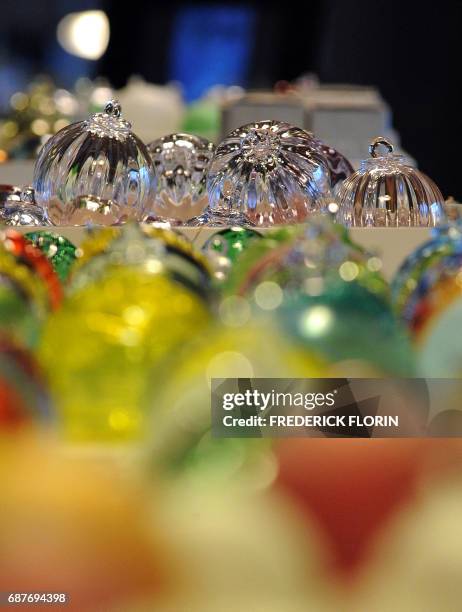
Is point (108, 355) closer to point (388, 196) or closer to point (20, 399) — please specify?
point (20, 399)

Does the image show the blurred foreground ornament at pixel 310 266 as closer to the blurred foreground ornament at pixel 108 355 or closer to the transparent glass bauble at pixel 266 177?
the blurred foreground ornament at pixel 108 355

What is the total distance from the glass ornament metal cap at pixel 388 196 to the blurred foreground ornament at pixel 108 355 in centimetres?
59

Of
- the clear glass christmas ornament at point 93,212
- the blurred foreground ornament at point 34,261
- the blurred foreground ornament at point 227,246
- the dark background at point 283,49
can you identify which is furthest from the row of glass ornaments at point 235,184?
the dark background at point 283,49

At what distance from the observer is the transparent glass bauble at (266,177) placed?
1165 millimetres

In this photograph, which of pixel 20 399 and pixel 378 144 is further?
pixel 378 144

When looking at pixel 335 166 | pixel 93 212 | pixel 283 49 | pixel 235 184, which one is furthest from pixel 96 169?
pixel 283 49

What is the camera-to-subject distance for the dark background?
22.6 ft

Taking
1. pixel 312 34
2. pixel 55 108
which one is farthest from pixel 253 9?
pixel 55 108

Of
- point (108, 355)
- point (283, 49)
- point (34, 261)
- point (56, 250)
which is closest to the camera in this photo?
point (108, 355)

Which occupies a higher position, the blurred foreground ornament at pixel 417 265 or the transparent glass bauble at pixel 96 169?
the transparent glass bauble at pixel 96 169

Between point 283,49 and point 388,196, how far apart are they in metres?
10.1

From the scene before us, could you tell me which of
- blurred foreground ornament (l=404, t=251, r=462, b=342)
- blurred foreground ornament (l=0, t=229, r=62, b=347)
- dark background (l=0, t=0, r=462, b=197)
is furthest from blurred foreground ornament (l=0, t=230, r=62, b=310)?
dark background (l=0, t=0, r=462, b=197)

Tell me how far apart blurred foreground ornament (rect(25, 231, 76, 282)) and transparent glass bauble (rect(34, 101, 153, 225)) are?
396 millimetres

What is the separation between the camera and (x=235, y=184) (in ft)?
3.92
